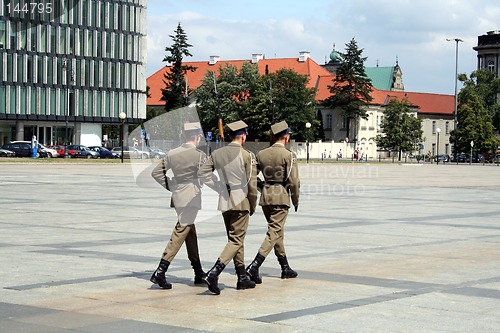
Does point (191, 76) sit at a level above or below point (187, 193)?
above

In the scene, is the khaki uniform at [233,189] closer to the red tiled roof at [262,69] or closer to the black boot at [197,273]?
the black boot at [197,273]

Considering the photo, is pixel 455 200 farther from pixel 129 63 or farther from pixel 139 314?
pixel 129 63

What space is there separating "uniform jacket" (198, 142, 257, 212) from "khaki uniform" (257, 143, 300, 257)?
639 millimetres

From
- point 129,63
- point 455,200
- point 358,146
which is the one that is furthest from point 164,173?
point 358,146

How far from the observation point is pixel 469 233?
59.4ft

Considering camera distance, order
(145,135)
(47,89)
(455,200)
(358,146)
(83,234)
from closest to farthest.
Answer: (145,135) → (83,234) → (455,200) → (47,89) → (358,146)

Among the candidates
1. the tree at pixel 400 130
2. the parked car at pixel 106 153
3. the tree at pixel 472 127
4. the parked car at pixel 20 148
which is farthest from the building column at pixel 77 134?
the tree at pixel 472 127

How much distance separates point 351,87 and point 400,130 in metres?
16.8

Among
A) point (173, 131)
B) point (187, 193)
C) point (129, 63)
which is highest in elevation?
point (129, 63)

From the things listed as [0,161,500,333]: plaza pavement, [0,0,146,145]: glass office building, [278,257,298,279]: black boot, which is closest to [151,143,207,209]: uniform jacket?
[0,161,500,333]: plaza pavement

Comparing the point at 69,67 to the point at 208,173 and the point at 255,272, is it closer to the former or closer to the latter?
the point at 255,272

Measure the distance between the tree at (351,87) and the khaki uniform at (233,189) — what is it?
122651mm

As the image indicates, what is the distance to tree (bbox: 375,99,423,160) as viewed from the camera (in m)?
119

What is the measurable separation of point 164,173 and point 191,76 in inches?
5487
